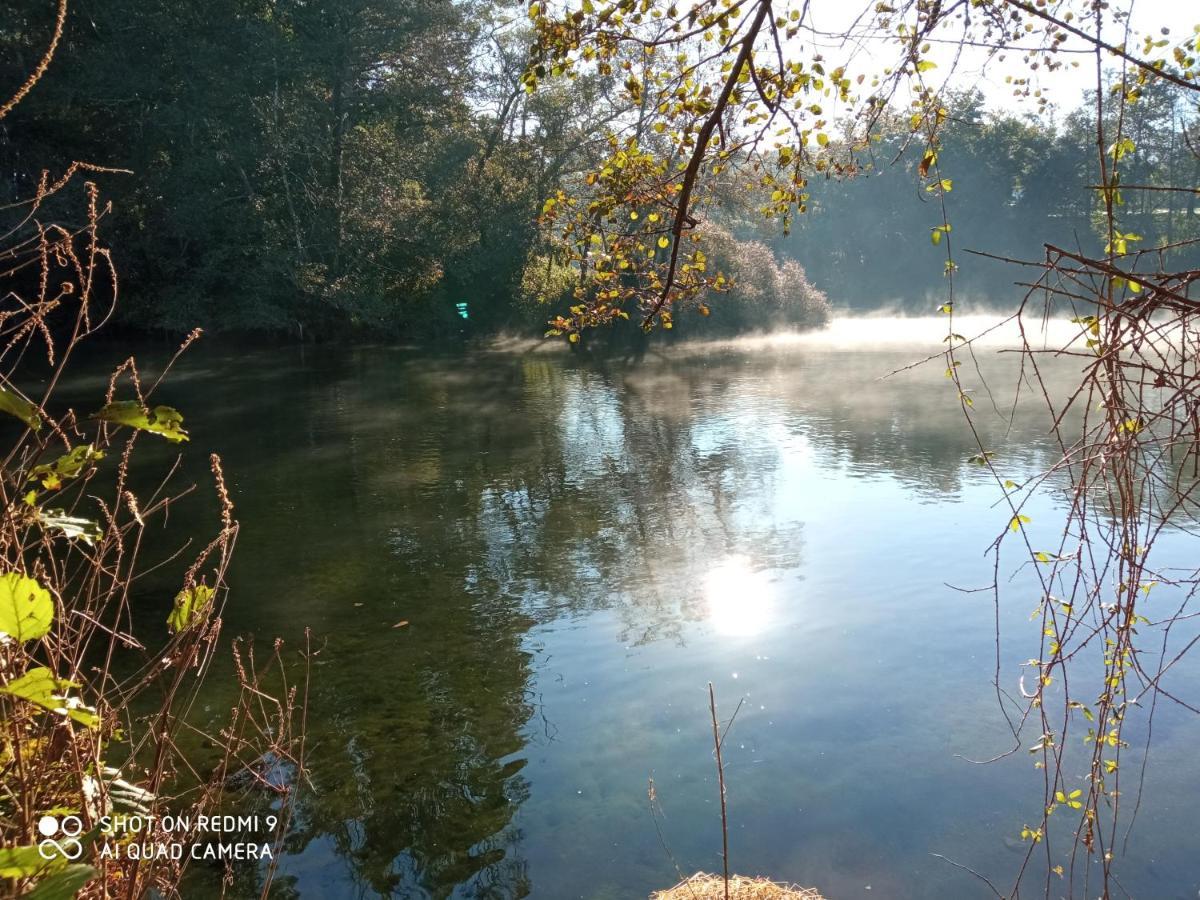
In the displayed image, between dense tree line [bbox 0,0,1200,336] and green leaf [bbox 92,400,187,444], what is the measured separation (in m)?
17.6

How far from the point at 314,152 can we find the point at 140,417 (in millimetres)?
21695

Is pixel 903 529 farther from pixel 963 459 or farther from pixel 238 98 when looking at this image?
pixel 238 98

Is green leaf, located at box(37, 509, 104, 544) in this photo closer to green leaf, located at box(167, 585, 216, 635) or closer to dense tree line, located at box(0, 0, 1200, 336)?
green leaf, located at box(167, 585, 216, 635)

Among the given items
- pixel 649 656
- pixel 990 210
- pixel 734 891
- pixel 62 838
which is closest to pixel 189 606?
pixel 62 838

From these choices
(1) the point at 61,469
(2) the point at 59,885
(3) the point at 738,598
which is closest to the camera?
(2) the point at 59,885

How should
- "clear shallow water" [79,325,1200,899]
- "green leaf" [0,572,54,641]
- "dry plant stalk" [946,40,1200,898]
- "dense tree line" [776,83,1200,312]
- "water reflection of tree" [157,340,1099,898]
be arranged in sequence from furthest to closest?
"dense tree line" [776,83,1200,312] → "water reflection of tree" [157,340,1099,898] → "clear shallow water" [79,325,1200,899] → "dry plant stalk" [946,40,1200,898] → "green leaf" [0,572,54,641]

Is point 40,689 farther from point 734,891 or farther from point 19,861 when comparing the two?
point 734,891

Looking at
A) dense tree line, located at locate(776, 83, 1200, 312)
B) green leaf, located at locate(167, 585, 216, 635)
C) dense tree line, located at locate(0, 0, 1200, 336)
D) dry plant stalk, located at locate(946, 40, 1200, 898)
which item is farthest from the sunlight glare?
dense tree line, located at locate(776, 83, 1200, 312)

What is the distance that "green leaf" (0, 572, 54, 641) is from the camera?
1.33 meters

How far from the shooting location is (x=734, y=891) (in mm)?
3045

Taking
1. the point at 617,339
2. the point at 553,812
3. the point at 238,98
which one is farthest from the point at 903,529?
the point at 238,98

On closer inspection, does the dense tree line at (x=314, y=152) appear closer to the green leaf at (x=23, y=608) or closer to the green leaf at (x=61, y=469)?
the green leaf at (x=61, y=469)

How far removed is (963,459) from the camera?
1023cm

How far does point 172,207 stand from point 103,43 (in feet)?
11.8
